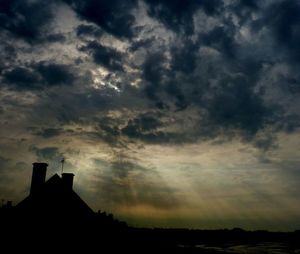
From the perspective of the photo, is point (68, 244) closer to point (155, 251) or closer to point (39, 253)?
point (39, 253)

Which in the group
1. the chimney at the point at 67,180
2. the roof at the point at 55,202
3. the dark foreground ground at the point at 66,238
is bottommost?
the dark foreground ground at the point at 66,238

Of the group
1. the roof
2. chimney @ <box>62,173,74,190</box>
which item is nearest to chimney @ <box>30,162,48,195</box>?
the roof

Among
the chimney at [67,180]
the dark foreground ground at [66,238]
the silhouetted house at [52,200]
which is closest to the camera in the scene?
the dark foreground ground at [66,238]

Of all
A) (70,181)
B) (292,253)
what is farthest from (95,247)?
(292,253)

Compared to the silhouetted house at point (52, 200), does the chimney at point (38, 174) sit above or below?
above

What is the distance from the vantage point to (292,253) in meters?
26.8

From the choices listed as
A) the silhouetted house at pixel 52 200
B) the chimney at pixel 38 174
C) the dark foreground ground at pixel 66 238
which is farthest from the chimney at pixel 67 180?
the dark foreground ground at pixel 66 238

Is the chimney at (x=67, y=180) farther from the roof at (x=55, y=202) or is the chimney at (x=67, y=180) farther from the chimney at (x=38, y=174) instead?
the chimney at (x=38, y=174)

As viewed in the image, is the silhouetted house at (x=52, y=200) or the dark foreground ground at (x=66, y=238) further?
the silhouetted house at (x=52, y=200)

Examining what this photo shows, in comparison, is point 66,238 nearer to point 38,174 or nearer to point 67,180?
point 67,180

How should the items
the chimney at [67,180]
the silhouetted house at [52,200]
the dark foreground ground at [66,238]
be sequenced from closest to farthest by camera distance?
the dark foreground ground at [66,238], the silhouetted house at [52,200], the chimney at [67,180]

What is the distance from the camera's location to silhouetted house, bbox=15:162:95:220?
23.9 meters

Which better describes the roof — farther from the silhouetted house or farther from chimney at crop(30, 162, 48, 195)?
chimney at crop(30, 162, 48, 195)

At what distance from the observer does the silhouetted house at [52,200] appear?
78.4 feet
